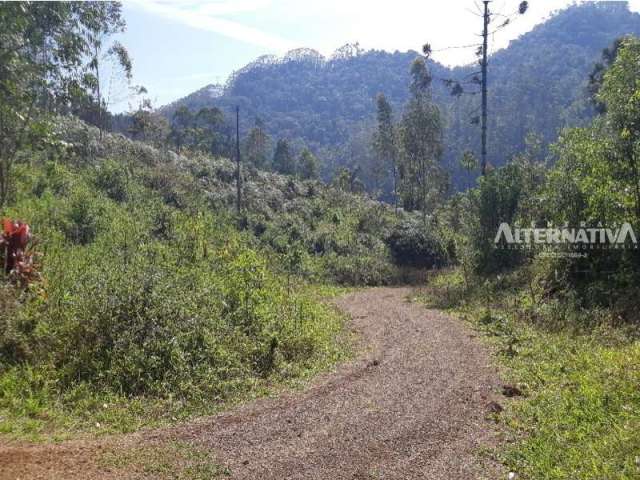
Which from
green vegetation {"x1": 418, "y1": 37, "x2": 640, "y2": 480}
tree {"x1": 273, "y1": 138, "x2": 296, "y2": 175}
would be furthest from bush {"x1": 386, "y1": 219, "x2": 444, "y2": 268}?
tree {"x1": 273, "y1": 138, "x2": 296, "y2": 175}

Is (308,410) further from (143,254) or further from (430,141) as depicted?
(430,141)

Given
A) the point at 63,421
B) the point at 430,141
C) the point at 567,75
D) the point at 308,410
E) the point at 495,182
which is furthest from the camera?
the point at 567,75

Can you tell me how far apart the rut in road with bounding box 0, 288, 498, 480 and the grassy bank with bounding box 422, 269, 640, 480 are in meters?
0.41

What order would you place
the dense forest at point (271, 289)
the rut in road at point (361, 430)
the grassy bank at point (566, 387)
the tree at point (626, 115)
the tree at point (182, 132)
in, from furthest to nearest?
the tree at point (182, 132)
the tree at point (626, 115)
the dense forest at point (271, 289)
the rut in road at point (361, 430)
the grassy bank at point (566, 387)

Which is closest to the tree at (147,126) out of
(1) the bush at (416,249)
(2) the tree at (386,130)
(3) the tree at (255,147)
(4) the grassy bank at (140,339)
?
(3) the tree at (255,147)

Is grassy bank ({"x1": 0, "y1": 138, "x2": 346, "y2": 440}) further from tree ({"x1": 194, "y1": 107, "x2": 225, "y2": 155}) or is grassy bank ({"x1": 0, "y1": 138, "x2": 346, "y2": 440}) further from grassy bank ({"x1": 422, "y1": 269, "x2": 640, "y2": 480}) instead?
tree ({"x1": 194, "y1": 107, "x2": 225, "y2": 155})

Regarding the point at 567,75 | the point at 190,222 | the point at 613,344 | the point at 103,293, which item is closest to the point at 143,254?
the point at 103,293

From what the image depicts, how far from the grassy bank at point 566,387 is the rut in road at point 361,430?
0.41 metres

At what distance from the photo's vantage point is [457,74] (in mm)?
143625

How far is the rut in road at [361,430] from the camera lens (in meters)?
4.87

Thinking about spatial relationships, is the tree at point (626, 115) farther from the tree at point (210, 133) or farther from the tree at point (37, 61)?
the tree at point (210, 133)

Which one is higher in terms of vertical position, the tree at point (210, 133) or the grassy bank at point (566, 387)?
the tree at point (210, 133)

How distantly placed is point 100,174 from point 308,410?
59.5ft

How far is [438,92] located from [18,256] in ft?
364
